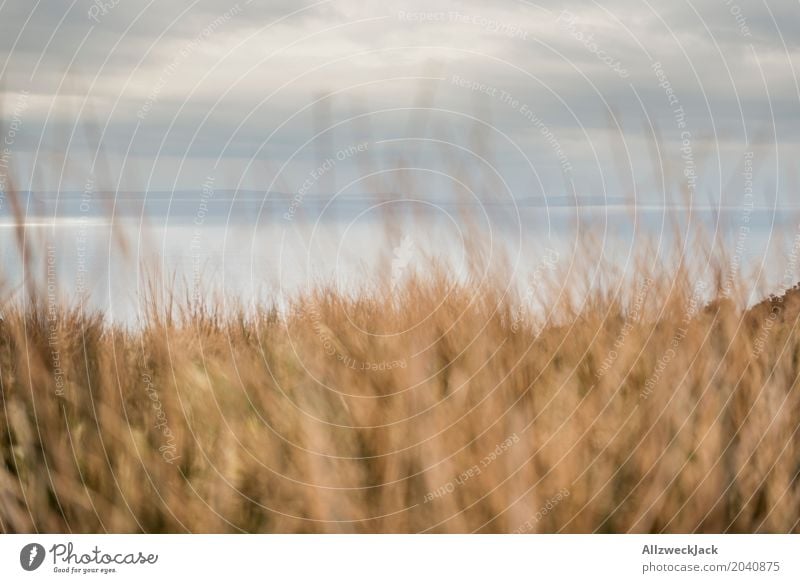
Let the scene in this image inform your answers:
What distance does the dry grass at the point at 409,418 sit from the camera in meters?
3.39

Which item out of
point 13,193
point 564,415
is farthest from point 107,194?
point 564,415

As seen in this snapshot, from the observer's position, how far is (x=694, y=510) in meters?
3.57

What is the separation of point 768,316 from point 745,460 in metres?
0.66

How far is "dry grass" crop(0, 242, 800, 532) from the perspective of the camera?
3.39m

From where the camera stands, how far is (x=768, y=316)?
151 inches

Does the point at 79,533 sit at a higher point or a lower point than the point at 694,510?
higher

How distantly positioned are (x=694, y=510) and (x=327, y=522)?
1.47 metres

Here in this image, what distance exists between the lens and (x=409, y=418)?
336cm

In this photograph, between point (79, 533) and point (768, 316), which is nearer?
point (79, 533)

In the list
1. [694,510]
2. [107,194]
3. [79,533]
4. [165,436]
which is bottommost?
[694,510]
